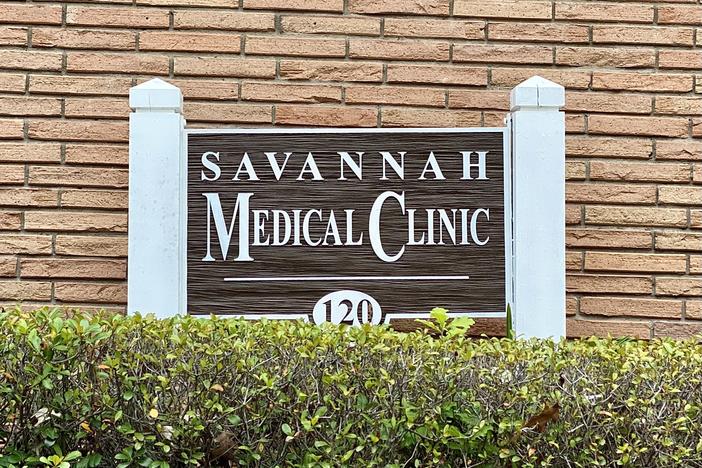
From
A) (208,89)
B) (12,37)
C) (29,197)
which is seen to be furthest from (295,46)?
(29,197)

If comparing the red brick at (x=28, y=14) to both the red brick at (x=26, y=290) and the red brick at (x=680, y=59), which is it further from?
the red brick at (x=680, y=59)

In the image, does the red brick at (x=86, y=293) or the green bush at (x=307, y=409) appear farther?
the red brick at (x=86, y=293)

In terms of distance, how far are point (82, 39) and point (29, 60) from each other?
0.90 feet

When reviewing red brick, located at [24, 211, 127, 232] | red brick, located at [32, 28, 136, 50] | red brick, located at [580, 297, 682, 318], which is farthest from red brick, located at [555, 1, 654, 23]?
red brick, located at [24, 211, 127, 232]

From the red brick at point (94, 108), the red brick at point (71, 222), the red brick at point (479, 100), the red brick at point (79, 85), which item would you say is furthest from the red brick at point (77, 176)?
the red brick at point (479, 100)

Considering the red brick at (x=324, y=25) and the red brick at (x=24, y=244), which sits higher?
the red brick at (x=324, y=25)

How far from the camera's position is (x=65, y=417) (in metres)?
2.23

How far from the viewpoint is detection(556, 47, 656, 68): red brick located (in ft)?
13.2

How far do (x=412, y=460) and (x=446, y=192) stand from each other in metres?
1.37

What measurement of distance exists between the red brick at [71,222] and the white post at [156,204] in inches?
25.3

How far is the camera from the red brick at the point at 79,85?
3.91 metres

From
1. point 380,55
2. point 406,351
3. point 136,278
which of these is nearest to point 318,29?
point 380,55

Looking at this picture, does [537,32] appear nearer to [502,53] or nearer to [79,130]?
[502,53]

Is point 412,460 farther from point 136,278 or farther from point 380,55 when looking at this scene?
point 380,55
